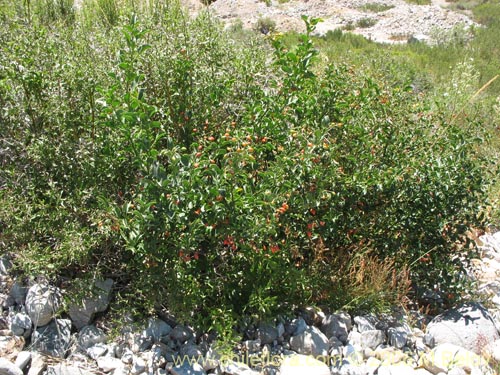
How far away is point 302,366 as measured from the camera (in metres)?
3.04

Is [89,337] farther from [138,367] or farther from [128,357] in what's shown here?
[138,367]

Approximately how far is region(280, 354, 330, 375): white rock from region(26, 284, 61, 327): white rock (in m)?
1.45

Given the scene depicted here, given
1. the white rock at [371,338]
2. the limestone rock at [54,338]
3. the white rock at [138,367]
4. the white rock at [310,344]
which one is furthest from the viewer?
the white rock at [371,338]

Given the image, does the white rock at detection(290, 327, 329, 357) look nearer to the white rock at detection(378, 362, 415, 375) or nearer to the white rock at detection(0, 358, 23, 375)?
the white rock at detection(378, 362, 415, 375)

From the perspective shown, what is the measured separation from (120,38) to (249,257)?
2.15m

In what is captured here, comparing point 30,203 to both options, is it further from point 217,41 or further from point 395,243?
point 395,243

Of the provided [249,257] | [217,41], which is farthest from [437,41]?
[249,257]

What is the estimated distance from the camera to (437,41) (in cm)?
Result: 1490

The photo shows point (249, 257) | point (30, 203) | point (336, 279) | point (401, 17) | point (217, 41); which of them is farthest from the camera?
point (401, 17)

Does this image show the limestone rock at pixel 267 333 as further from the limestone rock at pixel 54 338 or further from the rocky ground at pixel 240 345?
the limestone rock at pixel 54 338

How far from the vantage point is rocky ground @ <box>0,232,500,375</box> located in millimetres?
3008

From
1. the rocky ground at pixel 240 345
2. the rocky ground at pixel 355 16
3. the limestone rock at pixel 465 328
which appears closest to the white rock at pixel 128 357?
the rocky ground at pixel 240 345

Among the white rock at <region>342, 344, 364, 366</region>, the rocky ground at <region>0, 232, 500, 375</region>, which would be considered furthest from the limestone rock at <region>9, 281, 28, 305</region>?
the white rock at <region>342, 344, 364, 366</region>

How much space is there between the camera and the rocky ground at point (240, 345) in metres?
3.01
